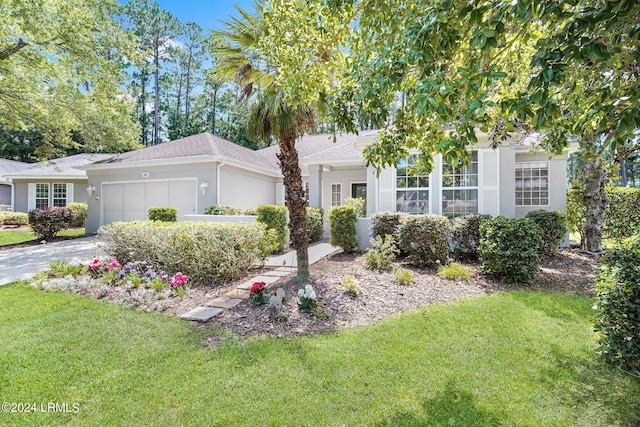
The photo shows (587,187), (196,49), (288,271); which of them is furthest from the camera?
(196,49)

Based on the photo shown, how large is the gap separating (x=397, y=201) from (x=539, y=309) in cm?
591

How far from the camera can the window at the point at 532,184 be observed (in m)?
11.6

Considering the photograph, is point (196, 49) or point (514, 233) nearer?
point (514, 233)

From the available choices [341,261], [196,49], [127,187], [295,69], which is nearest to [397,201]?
[341,261]

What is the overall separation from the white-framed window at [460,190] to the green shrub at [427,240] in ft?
7.42

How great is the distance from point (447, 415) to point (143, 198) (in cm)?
1575

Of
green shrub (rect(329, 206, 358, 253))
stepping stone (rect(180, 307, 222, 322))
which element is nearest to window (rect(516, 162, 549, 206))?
green shrub (rect(329, 206, 358, 253))

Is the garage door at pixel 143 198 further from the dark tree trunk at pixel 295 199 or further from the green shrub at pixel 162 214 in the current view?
the dark tree trunk at pixel 295 199

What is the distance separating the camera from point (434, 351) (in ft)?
12.6

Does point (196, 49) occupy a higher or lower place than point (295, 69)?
higher

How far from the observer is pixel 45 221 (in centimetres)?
1349

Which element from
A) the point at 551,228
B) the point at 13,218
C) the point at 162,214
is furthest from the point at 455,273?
the point at 13,218

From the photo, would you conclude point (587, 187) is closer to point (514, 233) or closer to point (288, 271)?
point (514, 233)

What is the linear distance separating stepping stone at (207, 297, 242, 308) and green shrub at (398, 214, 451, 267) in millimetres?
4639
